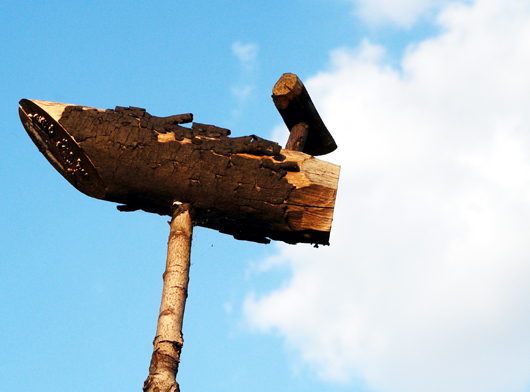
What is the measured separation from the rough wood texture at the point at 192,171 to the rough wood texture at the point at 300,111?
70 cm

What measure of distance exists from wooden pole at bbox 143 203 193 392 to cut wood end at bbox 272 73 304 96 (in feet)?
4.22

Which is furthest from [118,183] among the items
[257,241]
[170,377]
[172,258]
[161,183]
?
[170,377]

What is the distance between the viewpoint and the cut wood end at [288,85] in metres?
4.36

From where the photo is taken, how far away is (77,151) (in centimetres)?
372

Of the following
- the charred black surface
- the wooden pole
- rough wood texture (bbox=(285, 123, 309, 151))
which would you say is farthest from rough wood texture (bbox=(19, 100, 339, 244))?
rough wood texture (bbox=(285, 123, 309, 151))

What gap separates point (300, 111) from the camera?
14.9 feet

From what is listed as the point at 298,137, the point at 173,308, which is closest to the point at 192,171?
the point at 173,308

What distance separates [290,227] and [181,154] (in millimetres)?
882

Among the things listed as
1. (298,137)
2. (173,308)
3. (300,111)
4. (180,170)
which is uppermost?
(300,111)

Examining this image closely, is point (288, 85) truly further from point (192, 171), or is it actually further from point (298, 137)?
point (192, 171)

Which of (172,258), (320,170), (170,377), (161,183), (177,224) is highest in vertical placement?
(320,170)

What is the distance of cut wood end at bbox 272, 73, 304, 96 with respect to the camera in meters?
4.36

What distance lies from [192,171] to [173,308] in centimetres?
91

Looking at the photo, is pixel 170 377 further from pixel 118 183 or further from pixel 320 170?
pixel 320 170
